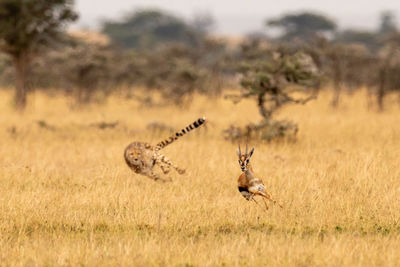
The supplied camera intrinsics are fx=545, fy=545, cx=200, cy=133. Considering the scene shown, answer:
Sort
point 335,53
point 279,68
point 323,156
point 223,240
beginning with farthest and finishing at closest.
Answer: point 335,53 → point 279,68 → point 323,156 → point 223,240

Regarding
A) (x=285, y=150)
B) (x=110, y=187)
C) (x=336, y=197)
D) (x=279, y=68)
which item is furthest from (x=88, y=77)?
(x=336, y=197)

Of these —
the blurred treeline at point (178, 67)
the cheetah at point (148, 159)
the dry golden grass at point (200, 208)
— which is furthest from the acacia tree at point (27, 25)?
the cheetah at point (148, 159)

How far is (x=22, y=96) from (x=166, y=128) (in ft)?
27.5

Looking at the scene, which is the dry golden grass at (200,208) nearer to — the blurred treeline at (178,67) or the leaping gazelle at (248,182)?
the leaping gazelle at (248,182)

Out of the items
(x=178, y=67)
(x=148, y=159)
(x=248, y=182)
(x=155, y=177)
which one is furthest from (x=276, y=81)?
(x=178, y=67)

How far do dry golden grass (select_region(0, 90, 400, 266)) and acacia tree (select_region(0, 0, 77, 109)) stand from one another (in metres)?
7.93

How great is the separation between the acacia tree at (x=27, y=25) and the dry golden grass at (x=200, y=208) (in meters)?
7.93

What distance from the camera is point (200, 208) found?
7.25 meters

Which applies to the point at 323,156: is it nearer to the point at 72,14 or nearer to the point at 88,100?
the point at 72,14

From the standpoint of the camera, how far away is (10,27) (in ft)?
63.3

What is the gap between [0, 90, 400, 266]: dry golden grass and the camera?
18.2 ft

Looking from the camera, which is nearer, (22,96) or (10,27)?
(10,27)

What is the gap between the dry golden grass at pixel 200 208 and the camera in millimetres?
5559

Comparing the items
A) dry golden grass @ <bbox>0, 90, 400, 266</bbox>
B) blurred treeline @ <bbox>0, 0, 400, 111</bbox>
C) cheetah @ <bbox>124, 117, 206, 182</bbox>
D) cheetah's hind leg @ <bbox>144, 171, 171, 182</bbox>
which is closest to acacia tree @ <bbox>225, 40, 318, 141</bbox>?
blurred treeline @ <bbox>0, 0, 400, 111</bbox>
